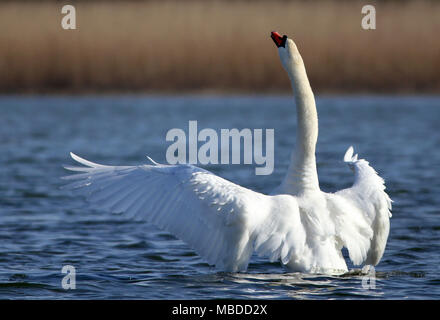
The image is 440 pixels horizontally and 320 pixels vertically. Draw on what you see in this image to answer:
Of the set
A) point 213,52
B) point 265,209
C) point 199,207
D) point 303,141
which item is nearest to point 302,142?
point 303,141

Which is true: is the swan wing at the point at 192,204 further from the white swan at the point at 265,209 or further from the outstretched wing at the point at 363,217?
the outstretched wing at the point at 363,217

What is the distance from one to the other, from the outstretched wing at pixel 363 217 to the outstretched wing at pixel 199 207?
0.63 m

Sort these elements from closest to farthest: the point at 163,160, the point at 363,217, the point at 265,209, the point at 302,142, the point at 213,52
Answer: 1. the point at 265,209
2. the point at 302,142
3. the point at 363,217
4. the point at 163,160
5. the point at 213,52

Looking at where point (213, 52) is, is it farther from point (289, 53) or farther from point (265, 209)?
point (265, 209)

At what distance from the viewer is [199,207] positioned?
23.6 ft

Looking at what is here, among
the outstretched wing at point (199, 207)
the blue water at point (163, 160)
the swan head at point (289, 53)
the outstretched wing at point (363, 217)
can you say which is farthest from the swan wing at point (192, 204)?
the swan head at point (289, 53)

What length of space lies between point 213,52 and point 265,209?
17028mm

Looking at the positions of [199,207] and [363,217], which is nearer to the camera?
[199,207]

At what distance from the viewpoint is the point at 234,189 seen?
278 inches

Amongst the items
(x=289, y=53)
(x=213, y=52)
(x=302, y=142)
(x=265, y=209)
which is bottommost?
(x=265, y=209)

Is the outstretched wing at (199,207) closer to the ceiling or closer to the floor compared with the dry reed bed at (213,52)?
closer to the floor

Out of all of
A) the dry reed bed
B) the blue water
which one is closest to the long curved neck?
the blue water

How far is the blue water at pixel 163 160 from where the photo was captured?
752 centimetres

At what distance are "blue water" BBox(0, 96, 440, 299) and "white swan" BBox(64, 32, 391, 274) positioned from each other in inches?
12.8
